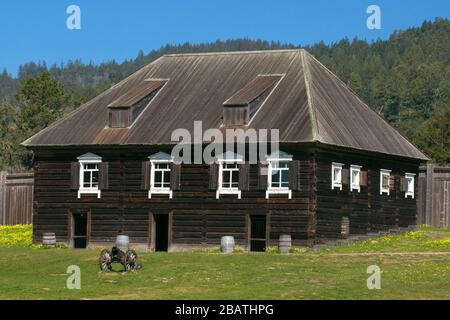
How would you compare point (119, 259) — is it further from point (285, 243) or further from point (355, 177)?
point (355, 177)

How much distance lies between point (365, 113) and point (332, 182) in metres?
7.23

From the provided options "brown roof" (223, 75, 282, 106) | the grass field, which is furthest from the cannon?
"brown roof" (223, 75, 282, 106)

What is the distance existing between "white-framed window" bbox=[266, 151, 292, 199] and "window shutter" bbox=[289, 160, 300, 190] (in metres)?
0.24

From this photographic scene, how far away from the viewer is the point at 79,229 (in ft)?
173

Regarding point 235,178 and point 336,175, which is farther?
point 336,175

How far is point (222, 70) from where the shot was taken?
5362 centimetres

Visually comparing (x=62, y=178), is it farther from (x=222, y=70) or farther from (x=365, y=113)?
(x=365, y=113)

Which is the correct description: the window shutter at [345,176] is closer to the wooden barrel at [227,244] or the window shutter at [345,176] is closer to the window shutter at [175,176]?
the wooden barrel at [227,244]

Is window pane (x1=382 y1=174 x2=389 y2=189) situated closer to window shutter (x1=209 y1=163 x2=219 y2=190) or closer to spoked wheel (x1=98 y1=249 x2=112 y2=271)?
window shutter (x1=209 y1=163 x2=219 y2=190)

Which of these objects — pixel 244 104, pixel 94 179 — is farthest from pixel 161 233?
pixel 244 104

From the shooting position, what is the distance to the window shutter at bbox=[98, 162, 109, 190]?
5122 cm

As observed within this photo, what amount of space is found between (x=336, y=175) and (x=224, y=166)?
16.4ft

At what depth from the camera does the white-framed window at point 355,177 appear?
50.0m
